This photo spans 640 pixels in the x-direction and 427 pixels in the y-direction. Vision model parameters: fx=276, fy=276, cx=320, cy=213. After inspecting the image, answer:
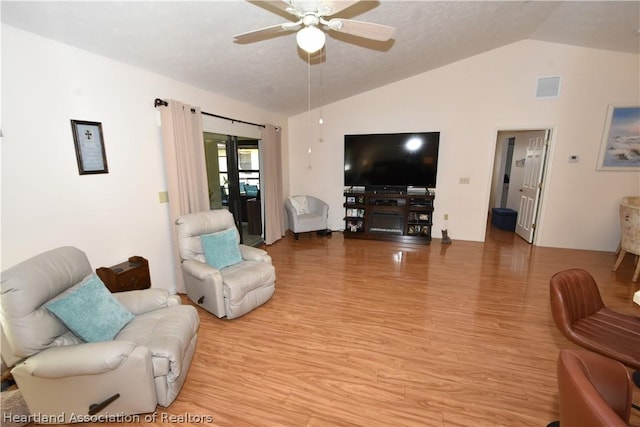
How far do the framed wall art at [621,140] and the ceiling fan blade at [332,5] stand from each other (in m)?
5.15

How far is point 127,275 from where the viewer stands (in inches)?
98.2

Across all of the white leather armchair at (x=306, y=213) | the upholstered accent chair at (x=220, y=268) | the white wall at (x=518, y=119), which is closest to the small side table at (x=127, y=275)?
the upholstered accent chair at (x=220, y=268)

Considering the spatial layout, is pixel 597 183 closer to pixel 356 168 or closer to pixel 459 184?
pixel 459 184

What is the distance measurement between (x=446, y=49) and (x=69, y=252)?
5.00 metres

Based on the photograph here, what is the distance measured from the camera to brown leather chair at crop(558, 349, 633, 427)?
0.84m

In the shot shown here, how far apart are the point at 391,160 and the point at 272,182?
225 cm

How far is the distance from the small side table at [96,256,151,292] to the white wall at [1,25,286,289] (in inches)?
5.1

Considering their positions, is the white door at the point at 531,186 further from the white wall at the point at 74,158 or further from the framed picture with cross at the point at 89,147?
the framed picture with cross at the point at 89,147

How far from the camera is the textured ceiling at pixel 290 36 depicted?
6.34ft

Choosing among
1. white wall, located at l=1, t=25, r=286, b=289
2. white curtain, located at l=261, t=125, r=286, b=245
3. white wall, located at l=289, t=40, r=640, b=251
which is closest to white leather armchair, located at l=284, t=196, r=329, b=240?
white curtain, located at l=261, t=125, r=286, b=245

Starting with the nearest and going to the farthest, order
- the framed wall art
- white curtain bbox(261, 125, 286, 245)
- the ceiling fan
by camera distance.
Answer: the ceiling fan < the framed wall art < white curtain bbox(261, 125, 286, 245)

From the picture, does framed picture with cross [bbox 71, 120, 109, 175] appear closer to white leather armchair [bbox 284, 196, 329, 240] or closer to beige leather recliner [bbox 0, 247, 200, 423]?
beige leather recliner [bbox 0, 247, 200, 423]

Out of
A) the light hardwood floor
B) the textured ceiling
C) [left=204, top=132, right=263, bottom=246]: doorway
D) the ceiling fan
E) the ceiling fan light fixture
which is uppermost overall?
the textured ceiling

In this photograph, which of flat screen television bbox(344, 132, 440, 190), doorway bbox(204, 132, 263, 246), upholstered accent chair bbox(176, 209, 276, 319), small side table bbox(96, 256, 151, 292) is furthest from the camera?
flat screen television bbox(344, 132, 440, 190)
